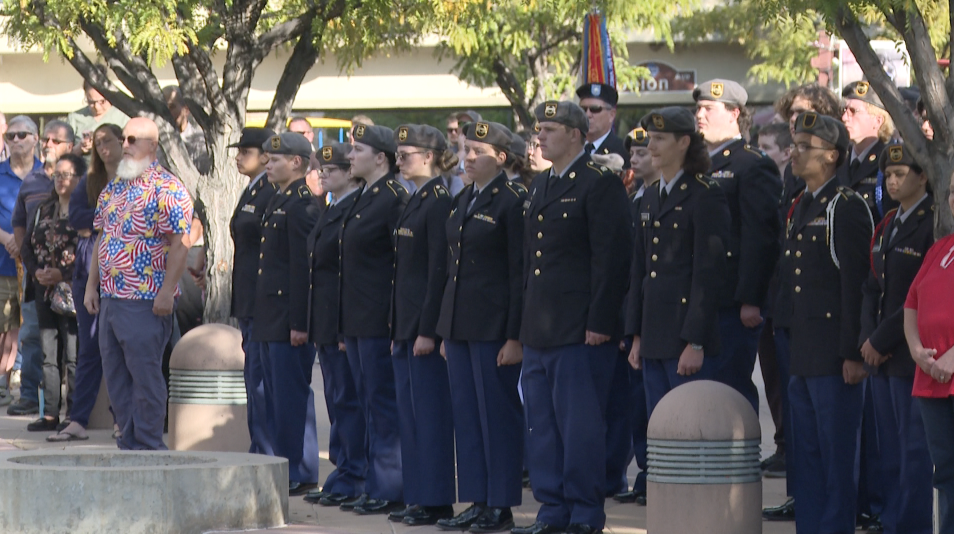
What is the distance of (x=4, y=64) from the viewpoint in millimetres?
30828

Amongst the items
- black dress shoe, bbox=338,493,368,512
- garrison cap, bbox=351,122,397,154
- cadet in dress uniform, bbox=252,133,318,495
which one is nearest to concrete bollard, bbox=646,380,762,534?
black dress shoe, bbox=338,493,368,512

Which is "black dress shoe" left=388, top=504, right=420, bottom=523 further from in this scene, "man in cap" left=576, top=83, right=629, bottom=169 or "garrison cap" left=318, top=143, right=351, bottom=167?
"man in cap" left=576, top=83, right=629, bottom=169

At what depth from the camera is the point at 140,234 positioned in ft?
31.9

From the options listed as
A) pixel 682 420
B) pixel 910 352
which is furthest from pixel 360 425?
pixel 910 352

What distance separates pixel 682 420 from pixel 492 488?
56.2 inches

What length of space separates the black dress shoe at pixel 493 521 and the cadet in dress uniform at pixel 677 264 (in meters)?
1.00

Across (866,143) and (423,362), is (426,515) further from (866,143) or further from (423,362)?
(866,143)

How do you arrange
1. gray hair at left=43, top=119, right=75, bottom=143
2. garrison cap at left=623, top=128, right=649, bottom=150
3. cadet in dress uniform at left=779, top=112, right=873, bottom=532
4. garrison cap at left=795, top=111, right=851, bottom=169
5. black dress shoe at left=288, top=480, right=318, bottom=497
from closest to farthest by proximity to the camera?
cadet in dress uniform at left=779, top=112, right=873, bottom=532 < garrison cap at left=795, top=111, right=851, bottom=169 < garrison cap at left=623, top=128, right=649, bottom=150 < black dress shoe at left=288, top=480, right=318, bottom=497 < gray hair at left=43, top=119, right=75, bottom=143

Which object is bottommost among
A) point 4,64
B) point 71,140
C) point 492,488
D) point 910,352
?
point 492,488

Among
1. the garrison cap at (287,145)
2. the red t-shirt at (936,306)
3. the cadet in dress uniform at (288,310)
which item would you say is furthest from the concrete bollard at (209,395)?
the red t-shirt at (936,306)

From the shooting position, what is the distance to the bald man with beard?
965 centimetres

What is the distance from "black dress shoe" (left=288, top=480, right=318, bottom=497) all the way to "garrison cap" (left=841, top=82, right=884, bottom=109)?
398 cm

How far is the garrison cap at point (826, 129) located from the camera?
23.8 feet

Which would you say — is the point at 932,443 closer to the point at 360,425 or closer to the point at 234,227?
the point at 360,425
